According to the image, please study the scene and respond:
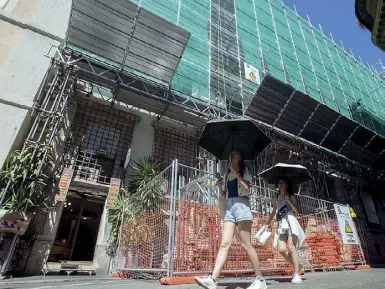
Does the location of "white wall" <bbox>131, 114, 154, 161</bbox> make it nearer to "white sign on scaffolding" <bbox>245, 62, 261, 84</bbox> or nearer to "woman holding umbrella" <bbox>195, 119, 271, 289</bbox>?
"woman holding umbrella" <bbox>195, 119, 271, 289</bbox>

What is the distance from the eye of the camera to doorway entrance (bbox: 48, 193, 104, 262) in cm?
924

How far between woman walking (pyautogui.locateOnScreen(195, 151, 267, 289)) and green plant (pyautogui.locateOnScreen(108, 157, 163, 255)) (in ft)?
7.75

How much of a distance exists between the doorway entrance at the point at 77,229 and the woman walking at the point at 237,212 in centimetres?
782

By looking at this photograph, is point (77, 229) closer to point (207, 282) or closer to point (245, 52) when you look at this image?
point (207, 282)

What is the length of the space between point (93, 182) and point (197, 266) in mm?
5684

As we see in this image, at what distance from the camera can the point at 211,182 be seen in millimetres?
6195

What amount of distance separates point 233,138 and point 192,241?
6.81ft

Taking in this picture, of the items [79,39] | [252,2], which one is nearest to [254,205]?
[79,39]

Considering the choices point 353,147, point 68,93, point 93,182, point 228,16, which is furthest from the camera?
point 228,16

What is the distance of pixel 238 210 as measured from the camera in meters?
2.95

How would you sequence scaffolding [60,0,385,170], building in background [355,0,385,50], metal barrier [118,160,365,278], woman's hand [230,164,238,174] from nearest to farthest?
woman's hand [230,164,238,174] → metal barrier [118,160,365,278] → building in background [355,0,385,50] → scaffolding [60,0,385,170]

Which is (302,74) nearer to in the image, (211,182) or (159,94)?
(159,94)

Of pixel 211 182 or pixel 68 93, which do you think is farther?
pixel 68 93

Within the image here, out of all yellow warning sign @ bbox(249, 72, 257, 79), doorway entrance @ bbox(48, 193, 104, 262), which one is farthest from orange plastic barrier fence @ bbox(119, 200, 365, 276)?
yellow warning sign @ bbox(249, 72, 257, 79)
